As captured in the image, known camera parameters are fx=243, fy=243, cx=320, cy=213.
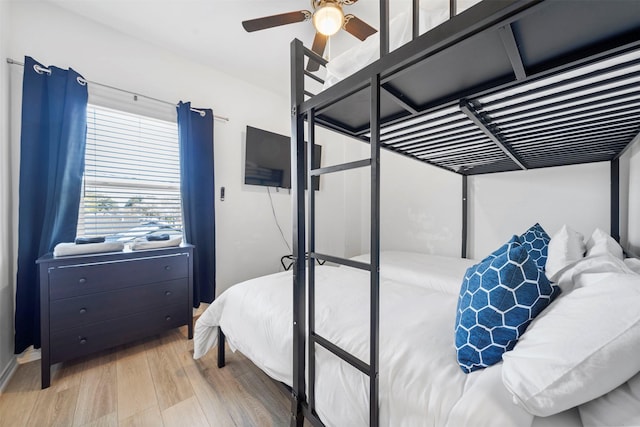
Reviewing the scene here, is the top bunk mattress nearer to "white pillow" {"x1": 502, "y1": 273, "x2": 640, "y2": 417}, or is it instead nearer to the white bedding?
"white pillow" {"x1": 502, "y1": 273, "x2": 640, "y2": 417}

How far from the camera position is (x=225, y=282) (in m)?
2.77

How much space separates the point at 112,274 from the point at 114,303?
0.73 ft

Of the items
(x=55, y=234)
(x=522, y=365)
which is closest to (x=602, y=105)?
(x=522, y=365)

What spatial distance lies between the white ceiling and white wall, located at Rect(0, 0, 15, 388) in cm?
55

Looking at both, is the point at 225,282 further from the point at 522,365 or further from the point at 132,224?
the point at 522,365

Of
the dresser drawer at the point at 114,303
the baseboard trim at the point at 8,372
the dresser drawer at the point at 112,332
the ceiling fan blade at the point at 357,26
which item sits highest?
the ceiling fan blade at the point at 357,26

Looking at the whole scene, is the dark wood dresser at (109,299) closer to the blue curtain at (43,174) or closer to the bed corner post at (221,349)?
the blue curtain at (43,174)

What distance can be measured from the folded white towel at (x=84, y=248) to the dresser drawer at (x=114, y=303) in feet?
1.01

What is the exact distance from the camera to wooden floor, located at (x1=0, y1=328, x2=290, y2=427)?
52.3 inches

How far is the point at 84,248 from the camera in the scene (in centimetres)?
173

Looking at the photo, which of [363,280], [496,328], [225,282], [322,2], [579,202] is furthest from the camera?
[225,282]

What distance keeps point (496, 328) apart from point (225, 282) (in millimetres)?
2613

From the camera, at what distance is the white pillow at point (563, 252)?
3.70 feet

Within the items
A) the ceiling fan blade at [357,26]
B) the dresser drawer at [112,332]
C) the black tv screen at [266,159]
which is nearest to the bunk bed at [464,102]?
the dresser drawer at [112,332]
